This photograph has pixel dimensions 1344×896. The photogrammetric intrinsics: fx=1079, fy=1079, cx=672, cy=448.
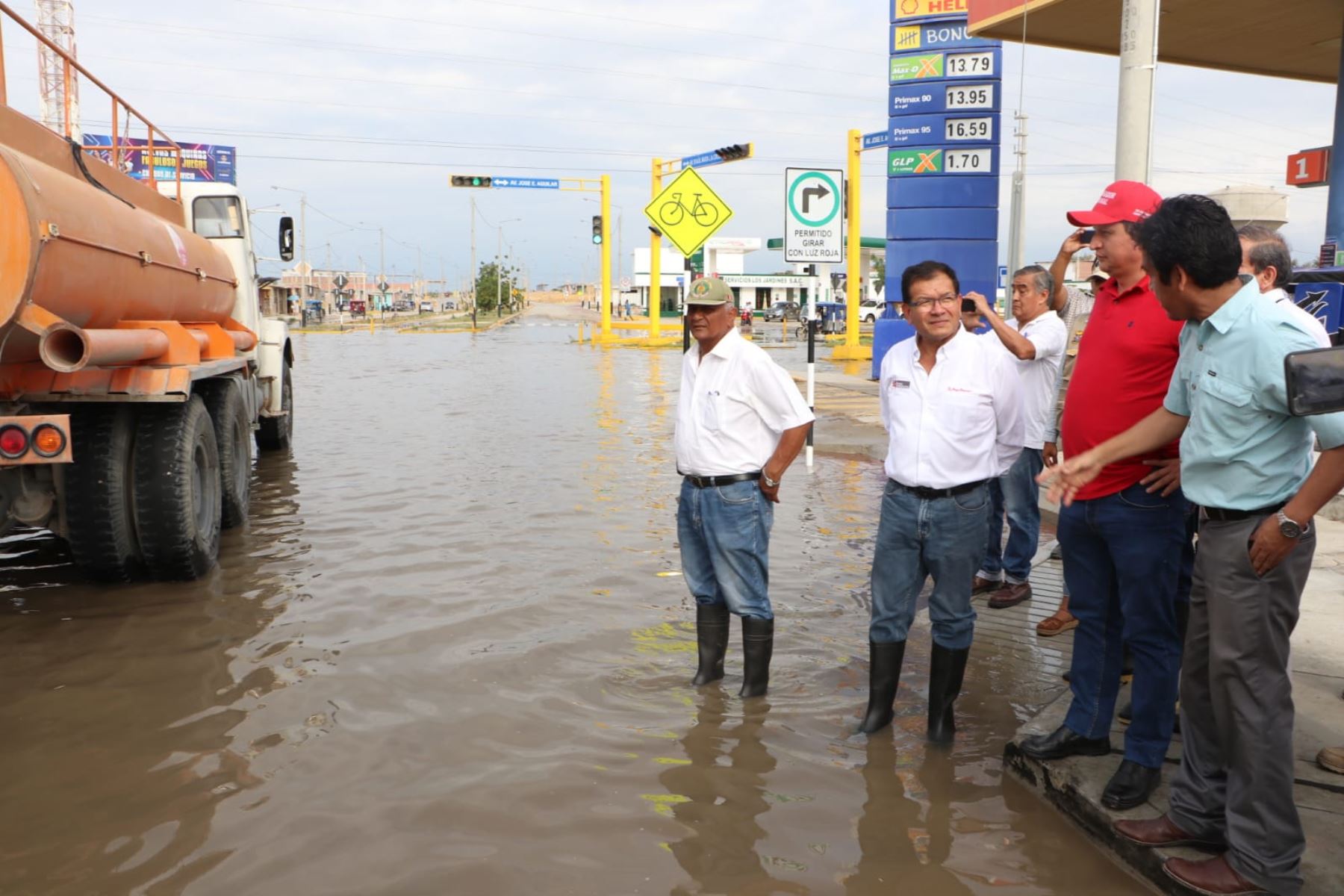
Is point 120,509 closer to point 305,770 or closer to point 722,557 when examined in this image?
point 305,770

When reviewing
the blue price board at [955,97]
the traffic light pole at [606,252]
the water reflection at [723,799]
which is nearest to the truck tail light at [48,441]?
the water reflection at [723,799]

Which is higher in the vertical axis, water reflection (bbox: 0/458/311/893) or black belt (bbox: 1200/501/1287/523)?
black belt (bbox: 1200/501/1287/523)

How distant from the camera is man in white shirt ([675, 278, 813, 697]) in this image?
4.70 meters

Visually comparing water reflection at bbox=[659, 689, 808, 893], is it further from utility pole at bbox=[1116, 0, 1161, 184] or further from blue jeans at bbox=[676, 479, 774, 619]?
utility pole at bbox=[1116, 0, 1161, 184]

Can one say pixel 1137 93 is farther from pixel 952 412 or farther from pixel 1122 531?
pixel 1122 531

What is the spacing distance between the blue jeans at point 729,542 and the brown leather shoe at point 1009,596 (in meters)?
1.94

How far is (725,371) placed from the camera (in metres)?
4.74

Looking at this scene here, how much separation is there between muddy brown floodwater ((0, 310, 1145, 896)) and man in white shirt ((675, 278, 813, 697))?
1.83 feet

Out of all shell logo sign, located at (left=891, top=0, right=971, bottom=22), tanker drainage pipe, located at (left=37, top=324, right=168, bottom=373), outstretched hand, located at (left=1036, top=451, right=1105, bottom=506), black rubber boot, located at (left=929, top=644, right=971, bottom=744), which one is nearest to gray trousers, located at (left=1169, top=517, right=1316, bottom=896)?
outstretched hand, located at (left=1036, top=451, right=1105, bottom=506)

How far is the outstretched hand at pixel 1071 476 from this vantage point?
11.4 ft

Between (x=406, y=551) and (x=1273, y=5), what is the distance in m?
12.1

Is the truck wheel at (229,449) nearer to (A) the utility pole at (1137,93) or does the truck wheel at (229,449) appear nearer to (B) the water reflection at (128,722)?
(B) the water reflection at (128,722)

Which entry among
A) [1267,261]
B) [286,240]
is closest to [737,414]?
[1267,261]

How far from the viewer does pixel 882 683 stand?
4.46m
